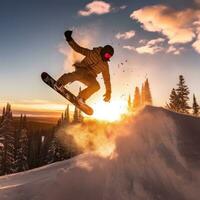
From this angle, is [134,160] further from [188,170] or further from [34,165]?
[34,165]

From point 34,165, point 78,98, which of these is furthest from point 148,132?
point 34,165

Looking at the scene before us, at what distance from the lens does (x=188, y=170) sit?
568 centimetres

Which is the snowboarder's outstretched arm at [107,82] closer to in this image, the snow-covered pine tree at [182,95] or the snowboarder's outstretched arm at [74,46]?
the snowboarder's outstretched arm at [74,46]

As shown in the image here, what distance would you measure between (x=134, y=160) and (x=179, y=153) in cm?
91

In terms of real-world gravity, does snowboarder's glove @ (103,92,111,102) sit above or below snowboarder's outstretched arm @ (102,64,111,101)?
below

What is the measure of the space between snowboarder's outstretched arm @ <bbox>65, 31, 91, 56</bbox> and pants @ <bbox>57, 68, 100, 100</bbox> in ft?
1.93

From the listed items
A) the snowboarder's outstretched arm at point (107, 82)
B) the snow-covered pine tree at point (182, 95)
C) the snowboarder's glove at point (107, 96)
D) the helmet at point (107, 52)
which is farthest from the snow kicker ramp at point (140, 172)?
the snow-covered pine tree at point (182, 95)

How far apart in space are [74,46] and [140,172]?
17.7 ft

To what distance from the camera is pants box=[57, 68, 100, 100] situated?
991cm

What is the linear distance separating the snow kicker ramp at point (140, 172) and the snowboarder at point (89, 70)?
3.44m

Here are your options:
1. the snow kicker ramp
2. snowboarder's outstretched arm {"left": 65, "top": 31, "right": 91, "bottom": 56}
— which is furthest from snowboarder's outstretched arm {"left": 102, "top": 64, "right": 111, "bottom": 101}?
the snow kicker ramp

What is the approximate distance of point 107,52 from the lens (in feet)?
29.4

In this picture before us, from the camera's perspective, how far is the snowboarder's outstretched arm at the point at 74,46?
381 inches

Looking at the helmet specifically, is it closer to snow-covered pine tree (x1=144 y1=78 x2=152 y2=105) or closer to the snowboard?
the snowboard
